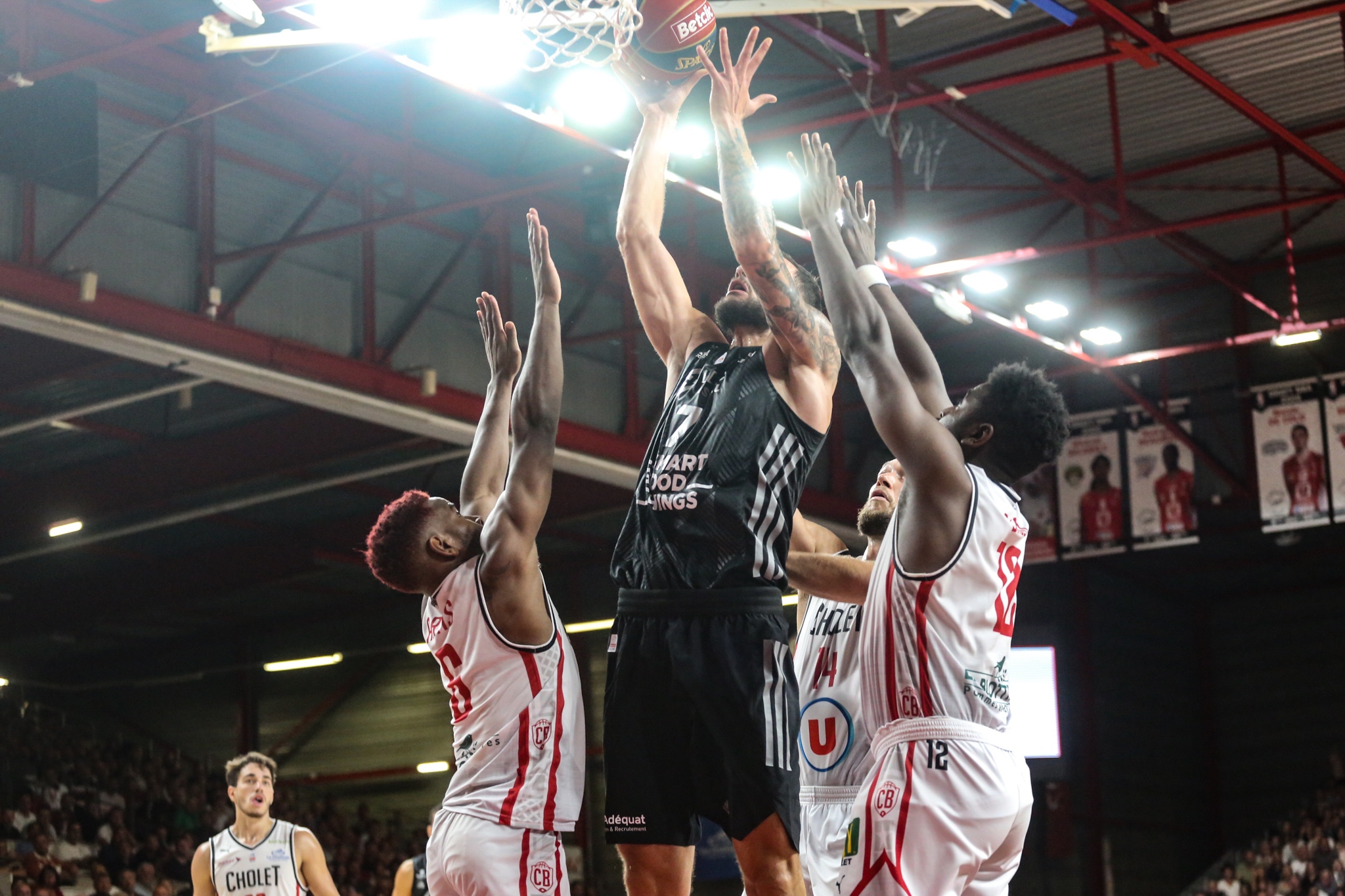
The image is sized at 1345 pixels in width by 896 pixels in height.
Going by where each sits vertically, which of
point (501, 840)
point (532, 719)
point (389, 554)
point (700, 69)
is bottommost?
point (501, 840)

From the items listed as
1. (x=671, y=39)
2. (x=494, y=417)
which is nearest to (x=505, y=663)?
(x=494, y=417)

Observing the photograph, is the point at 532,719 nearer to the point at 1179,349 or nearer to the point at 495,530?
the point at 495,530

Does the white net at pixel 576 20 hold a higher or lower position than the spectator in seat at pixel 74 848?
higher

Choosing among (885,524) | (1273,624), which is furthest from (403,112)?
(1273,624)

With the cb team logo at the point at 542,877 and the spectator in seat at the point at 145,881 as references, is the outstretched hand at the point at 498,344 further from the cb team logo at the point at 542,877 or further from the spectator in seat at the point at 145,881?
the spectator in seat at the point at 145,881

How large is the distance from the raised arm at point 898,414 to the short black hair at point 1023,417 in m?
0.17

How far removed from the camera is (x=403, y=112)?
16500 mm

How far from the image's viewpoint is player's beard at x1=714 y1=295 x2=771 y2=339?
5273 mm

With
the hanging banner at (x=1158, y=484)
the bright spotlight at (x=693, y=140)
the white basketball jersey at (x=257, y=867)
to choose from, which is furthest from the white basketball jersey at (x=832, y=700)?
the hanging banner at (x=1158, y=484)

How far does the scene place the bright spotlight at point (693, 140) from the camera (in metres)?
12.8

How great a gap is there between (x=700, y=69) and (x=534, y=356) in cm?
139

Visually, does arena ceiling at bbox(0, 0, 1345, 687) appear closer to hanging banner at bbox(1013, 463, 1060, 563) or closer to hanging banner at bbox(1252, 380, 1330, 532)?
hanging banner at bbox(1252, 380, 1330, 532)

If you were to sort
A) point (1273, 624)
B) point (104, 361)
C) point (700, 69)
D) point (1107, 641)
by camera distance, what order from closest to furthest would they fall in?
1. point (700, 69)
2. point (104, 361)
3. point (1107, 641)
4. point (1273, 624)

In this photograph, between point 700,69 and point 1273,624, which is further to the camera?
point 1273,624
